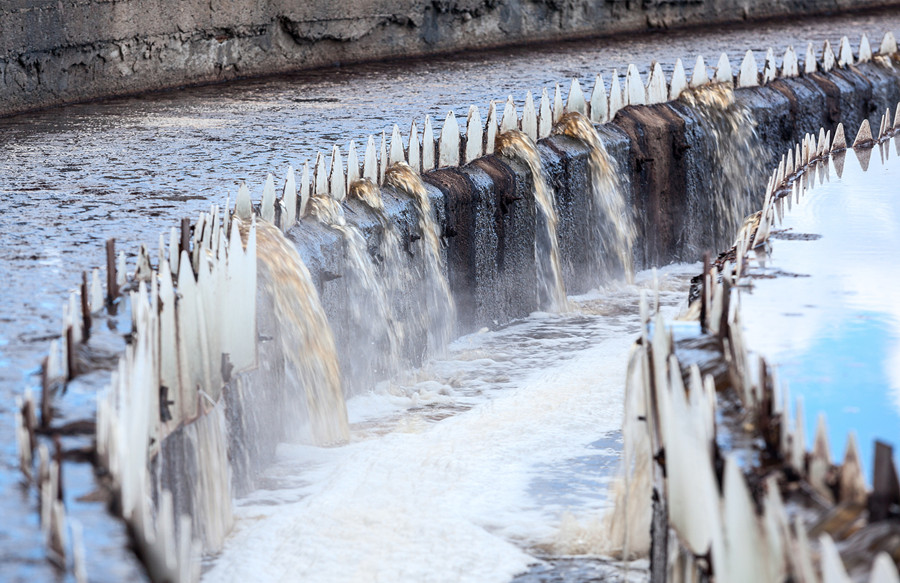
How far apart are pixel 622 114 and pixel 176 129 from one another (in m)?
3.78

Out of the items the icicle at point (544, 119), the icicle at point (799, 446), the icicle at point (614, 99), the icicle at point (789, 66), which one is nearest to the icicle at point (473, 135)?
the icicle at point (544, 119)

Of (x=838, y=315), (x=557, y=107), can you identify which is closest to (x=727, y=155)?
(x=557, y=107)

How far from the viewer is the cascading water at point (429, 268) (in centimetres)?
845

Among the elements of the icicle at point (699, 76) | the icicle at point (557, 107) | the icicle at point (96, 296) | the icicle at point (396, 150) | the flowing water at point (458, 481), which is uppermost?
the icicle at point (699, 76)

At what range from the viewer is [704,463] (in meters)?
3.48

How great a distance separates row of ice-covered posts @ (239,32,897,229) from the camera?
25.1 ft

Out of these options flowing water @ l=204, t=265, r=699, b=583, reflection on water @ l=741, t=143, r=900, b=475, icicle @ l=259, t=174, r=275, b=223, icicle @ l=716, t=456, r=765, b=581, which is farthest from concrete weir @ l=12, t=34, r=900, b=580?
reflection on water @ l=741, t=143, r=900, b=475

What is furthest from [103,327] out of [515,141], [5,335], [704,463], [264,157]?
[515,141]

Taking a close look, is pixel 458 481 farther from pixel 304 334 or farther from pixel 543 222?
pixel 543 222

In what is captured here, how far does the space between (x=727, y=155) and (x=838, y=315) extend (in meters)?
7.42

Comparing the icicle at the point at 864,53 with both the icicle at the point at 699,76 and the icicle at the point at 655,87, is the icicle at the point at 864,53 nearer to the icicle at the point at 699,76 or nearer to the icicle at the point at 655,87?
the icicle at the point at 699,76

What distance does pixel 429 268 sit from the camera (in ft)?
28.2

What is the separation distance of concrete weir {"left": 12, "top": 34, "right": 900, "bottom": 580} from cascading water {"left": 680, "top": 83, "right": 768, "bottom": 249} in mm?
21

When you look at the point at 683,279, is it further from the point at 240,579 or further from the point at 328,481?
the point at 240,579
